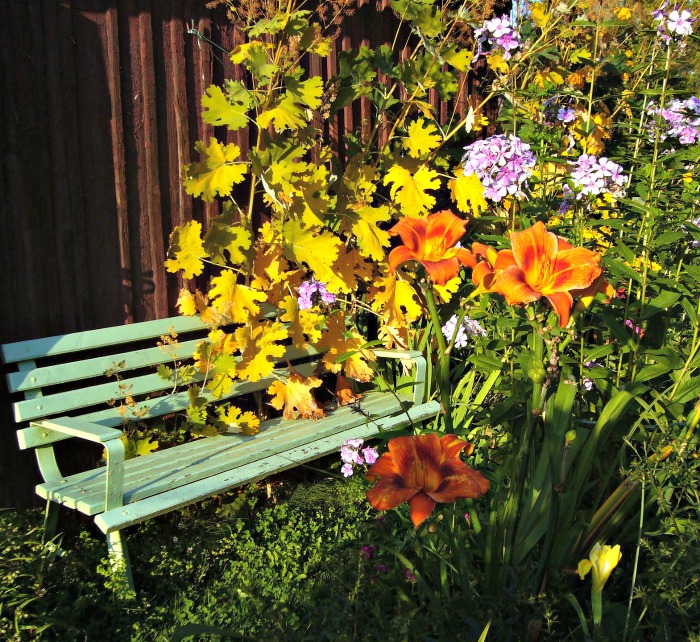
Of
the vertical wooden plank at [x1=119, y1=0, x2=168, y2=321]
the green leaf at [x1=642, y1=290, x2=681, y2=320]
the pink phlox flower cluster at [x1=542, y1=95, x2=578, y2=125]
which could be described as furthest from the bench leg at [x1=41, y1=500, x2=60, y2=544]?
the pink phlox flower cluster at [x1=542, y1=95, x2=578, y2=125]

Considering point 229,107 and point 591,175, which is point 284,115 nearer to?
point 229,107

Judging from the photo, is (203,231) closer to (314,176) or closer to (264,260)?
(264,260)

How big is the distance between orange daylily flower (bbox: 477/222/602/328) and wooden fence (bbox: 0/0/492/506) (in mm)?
1966

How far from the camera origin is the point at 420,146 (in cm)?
374

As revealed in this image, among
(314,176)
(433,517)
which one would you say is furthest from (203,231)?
(433,517)

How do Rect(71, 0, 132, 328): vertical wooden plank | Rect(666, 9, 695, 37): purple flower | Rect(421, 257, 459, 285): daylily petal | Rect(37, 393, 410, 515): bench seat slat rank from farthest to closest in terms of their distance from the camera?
Rect(71, 0, 132, 328): vertical wooden plank, Rect(666, 9, 695, 37): purple flower, Rect(37, 393, 410, 515): bench seat slat, Rect(421, 257, 459, 285): daylily petal

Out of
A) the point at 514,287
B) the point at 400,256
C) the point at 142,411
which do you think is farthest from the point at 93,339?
the point at 514,287

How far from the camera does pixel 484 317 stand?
3.88m

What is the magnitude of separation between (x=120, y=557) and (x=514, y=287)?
168 cm

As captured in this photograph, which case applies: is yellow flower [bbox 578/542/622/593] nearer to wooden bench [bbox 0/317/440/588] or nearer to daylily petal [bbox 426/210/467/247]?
daylily petal [bbox 426/210/467/247]

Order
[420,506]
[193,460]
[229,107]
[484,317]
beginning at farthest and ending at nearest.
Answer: [484,317] < [229,107] < [193,460] < [420,506]

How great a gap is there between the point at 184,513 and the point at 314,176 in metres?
1.54

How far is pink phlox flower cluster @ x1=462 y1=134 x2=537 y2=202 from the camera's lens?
2.95m

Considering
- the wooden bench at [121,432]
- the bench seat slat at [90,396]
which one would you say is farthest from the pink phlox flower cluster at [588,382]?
the bench seat slat at [90,396]
